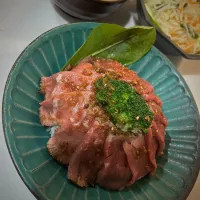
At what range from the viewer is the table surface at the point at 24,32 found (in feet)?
6.66

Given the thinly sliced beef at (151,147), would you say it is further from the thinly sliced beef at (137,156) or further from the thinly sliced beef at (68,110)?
the thinly sliced beef at (68,110)

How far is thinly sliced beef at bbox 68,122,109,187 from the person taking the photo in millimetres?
1880

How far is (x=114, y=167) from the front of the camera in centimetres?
194

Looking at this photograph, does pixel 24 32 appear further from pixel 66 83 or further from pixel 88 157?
pixel 88 157

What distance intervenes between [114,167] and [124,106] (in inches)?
16.3

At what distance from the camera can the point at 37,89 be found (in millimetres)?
2119

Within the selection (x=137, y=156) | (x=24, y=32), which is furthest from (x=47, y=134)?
(x=24, y=32)

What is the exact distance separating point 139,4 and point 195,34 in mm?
719

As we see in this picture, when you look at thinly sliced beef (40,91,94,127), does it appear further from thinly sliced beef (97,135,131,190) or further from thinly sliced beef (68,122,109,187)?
thinly sliced beef (97,135,131,190)

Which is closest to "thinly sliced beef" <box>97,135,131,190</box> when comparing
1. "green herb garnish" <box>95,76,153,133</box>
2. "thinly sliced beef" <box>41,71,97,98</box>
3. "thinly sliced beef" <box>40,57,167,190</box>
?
"thinly sliced beef" <box>40,57,167,190</box>

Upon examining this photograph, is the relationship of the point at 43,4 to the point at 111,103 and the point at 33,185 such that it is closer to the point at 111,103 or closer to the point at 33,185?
the point at 111,103

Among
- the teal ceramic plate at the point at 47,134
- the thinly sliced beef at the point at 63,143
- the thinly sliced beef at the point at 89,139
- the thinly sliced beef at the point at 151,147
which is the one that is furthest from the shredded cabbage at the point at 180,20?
the thinly sliced beef at the point at 63,143

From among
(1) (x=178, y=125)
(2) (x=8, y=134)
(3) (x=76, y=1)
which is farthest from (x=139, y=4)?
(2) (x=8, y=134)

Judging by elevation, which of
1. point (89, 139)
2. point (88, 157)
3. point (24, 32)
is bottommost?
point (88, 157)
